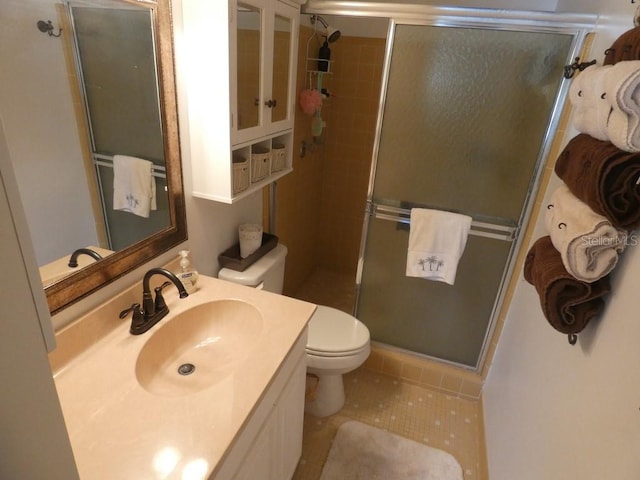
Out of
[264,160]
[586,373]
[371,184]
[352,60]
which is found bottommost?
[586,373]

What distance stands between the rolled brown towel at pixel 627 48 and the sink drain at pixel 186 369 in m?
1.43

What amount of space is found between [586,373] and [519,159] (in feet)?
3.38

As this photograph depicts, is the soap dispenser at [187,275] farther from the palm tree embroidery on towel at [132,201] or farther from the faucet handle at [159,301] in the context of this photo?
the palm tree embroidery on towel at [132,201]

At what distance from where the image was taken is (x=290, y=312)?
1.30m

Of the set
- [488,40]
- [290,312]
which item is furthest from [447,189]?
[290,312]

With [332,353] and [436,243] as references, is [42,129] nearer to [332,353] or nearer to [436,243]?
[332,353]

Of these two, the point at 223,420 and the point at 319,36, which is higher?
the point at 319,36

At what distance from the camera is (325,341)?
5.88ft

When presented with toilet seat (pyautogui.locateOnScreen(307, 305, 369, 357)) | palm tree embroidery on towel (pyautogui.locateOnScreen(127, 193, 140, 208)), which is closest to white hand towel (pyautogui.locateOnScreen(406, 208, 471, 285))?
toilet seat (pyautogui.locateOnScreen(307, 305, 369, 357))

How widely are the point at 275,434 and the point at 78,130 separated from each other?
1054 millimetres

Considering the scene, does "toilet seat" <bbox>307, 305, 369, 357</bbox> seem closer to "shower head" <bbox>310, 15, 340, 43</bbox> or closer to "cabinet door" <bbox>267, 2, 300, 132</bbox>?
"cabinet door" <bbox>267, 2, 300, 132</bbox>

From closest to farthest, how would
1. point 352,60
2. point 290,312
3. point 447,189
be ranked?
point 290,312, point 447,189, point 352,60

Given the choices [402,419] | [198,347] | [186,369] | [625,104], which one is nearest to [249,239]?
[198,347]

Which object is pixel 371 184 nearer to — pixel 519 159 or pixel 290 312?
pixel 519 159
